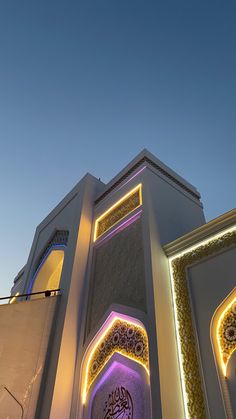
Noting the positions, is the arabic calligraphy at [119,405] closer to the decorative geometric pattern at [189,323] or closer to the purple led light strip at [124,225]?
the decorative geometric pattern at [189,323]

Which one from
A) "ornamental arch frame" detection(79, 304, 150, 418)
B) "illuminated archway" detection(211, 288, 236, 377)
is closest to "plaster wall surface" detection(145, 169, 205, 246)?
"ornamental arch frame" detection(79, 304, 150, 418)

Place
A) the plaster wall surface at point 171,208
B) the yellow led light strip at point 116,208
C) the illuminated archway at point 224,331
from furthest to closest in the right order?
the yellow led light strip at point 116,208
the plaster wall surface at point 171,208
the illuminated archway at point 224,331

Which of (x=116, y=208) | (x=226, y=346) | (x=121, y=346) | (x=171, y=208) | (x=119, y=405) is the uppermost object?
(x=116, y=208)

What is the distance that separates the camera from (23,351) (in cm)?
227

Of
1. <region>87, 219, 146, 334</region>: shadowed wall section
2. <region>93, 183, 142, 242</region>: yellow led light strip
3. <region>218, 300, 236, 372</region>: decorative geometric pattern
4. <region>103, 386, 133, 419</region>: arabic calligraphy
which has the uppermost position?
<region>93, 183, 142, 242</region>: yellow led light strip

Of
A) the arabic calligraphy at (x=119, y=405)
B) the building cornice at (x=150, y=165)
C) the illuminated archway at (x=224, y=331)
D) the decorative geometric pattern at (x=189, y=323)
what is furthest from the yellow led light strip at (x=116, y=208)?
the arabic calligraphy at (x=119, y=405)

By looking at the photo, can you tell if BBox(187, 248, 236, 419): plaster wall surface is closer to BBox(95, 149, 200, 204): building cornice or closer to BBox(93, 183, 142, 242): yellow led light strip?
BBox(93, 183, 142, 242): yellow led light strip

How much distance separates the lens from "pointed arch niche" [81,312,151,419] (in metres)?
1.74

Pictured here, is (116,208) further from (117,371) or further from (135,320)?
(117,371)

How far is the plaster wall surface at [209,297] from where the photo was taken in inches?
60.0

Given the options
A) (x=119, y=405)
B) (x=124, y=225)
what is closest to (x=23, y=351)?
(x=119, y=405)

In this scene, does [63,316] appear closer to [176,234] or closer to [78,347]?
[78,347]

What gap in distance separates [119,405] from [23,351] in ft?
2.64

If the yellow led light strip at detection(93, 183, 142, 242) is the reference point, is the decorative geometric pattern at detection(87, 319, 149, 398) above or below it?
below
